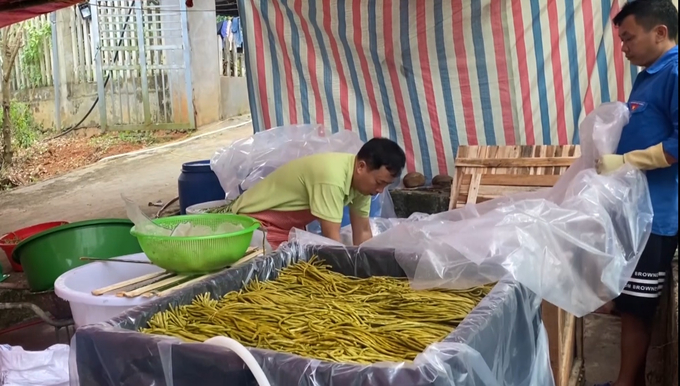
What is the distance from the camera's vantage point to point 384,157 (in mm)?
2598

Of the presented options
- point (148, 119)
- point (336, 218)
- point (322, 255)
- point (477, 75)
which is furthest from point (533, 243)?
point (148, 119)

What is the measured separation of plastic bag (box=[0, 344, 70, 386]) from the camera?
2150 millimetres

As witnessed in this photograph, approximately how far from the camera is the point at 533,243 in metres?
1.92

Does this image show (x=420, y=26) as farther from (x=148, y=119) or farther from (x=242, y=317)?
(x=148, y=119)

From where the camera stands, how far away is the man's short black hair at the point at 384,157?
8.49 feet

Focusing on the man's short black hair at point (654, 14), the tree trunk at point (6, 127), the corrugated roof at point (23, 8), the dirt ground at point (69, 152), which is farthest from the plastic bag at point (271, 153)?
the dirt ground at point (69, 152)

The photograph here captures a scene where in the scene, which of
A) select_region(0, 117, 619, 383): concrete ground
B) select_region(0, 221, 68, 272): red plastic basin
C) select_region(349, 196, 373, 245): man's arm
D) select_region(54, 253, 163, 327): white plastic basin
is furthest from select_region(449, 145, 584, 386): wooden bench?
select_region(0, 221, 68, 272): red plastic basin

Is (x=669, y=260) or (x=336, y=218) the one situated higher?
(x=336, y=218)

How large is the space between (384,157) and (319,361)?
1.44 meters

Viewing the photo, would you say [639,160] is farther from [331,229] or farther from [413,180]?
[413,180]

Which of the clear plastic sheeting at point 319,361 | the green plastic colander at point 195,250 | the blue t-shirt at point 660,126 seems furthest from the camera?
the blue t-shirt at point 660,126

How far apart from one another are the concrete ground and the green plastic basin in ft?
1.99

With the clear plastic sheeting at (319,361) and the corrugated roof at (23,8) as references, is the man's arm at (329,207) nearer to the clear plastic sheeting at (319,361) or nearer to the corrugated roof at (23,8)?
the clear plastic sheeting at (319,361)

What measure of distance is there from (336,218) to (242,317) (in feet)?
3.39
